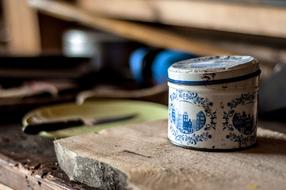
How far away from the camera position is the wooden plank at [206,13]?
1.05m

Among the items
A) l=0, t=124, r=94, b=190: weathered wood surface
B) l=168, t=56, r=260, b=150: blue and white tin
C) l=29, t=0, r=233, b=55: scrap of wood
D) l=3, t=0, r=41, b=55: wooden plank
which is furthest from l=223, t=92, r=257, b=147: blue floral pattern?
l=3, t=0, r=41, b=55: wooden plank

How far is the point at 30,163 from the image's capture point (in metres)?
0.73

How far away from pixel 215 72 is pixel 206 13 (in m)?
0.58

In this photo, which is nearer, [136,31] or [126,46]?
[136,31]

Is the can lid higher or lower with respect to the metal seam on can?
higher

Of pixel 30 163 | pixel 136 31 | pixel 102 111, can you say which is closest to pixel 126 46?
pixel 136 31

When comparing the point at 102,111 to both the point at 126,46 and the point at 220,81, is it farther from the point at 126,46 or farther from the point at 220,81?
the point at 126,46

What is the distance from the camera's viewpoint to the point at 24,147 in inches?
32.1

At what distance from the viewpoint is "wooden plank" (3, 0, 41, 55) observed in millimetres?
1753

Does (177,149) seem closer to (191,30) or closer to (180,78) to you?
(180,78)

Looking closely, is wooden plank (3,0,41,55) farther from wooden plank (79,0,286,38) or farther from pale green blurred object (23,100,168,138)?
pale green blurred object (23,100,168,138)

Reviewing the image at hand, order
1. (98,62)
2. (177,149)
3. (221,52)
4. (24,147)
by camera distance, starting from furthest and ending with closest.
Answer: (98,62) → (221,52) → (24,147) → (177,149)

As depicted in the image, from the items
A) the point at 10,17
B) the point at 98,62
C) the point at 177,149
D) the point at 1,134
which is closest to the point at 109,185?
the point at 177,149

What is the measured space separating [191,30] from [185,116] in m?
0.97
